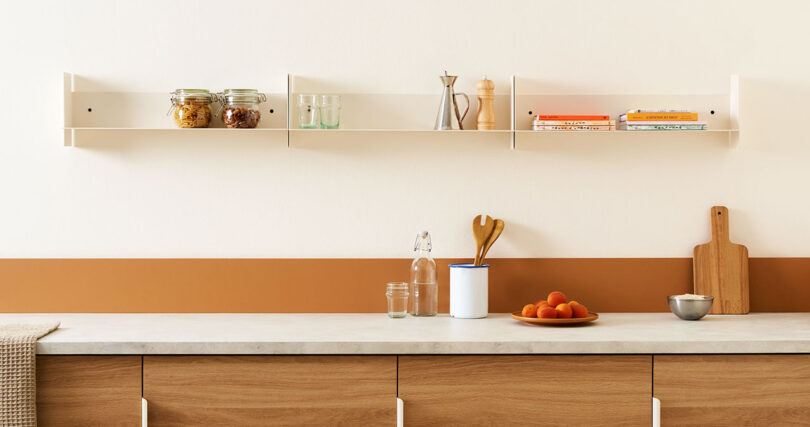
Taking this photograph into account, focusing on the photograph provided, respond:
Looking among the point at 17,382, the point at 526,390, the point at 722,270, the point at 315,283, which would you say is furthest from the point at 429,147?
the point at 17,382

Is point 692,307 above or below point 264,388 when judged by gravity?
above

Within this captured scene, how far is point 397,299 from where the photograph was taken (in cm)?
263

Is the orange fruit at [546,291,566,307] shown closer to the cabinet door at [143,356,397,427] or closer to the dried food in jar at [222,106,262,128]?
the cabinet door at [143,356,397,427]

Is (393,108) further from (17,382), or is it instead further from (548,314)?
(17,382)

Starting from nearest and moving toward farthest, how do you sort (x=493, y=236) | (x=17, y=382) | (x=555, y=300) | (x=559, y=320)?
1. (x=17, y=382)
2. (x=559, y=320)
3. (x=555, y=300)
4. (x=493, y=236)

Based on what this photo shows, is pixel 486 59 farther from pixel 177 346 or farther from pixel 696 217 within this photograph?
pixel 177 346

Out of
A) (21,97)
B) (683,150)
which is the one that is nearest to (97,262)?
(21,97)

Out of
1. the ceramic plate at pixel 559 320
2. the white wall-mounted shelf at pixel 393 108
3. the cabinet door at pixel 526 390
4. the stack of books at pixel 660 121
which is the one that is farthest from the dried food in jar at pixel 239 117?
the stack of books at pixel 660 121

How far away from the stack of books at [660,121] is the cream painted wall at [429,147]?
0.14 meters

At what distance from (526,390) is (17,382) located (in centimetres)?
136

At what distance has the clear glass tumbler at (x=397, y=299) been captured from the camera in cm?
262

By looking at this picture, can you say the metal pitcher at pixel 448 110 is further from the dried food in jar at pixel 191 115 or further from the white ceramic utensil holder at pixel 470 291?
the dried food in jar at pixel 191 115

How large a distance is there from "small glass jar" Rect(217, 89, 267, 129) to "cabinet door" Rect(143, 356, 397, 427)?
87 centimetres

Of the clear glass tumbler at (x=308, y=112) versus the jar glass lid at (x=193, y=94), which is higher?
the jar glass lid at (x=193, y=94)
